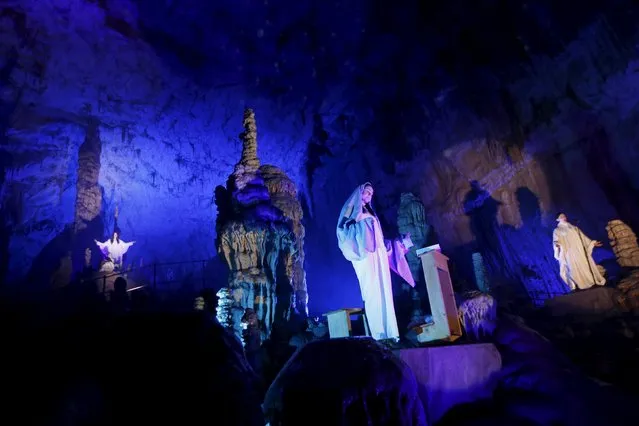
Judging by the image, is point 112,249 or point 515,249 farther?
point 112,249

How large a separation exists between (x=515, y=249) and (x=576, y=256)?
4678mm

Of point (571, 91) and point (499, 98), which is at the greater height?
point (499, 98)

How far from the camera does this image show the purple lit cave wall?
12.2 metres

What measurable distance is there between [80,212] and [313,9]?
1256 centimetres

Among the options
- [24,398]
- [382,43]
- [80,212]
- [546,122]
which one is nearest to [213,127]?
[80,212]

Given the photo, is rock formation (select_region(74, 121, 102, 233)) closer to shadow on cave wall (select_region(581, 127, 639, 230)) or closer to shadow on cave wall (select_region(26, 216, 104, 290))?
shadow on cave wall (select_region(26, 216, 104, 290))

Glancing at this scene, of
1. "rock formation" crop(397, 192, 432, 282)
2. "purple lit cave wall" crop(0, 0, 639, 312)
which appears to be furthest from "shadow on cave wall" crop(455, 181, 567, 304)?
"rock formation" crop(397, 192, 432, 282)

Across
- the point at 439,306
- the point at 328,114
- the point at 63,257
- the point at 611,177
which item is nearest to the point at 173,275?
the point at 63,257

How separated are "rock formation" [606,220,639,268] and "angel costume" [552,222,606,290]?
917 mm

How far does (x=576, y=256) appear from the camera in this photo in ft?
34.7

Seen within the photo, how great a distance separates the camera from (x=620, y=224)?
9.43 metres

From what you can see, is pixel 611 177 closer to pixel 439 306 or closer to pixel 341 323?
pixel 439 306

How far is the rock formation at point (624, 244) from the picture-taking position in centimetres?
912

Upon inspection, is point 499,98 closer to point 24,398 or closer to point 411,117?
point 411,117
